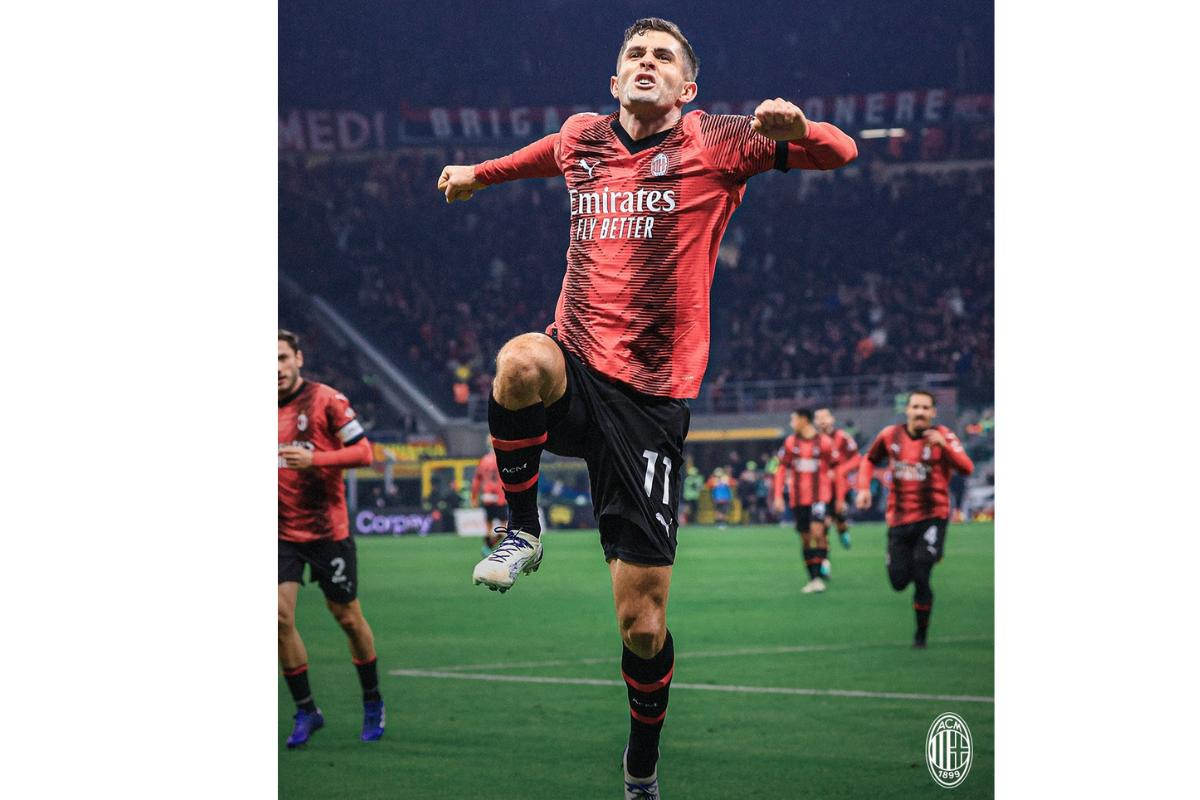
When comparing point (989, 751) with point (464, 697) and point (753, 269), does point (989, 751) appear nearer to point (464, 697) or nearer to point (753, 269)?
point (464, 697)

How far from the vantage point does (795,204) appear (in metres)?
17.3

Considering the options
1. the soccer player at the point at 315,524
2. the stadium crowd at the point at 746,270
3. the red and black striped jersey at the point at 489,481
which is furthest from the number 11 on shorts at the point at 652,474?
the red and black striped jersey at the point at 489,481

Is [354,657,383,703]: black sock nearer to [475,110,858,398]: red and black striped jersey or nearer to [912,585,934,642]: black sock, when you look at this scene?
[475,110,858,398]: red and black striped jersey

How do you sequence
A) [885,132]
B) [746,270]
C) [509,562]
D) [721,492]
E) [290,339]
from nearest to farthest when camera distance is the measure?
1. [509,562]
2. [290,339]
3. [885,132]
4. [746,270]
5. [721,492]

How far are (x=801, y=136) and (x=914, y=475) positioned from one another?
16.8 feet

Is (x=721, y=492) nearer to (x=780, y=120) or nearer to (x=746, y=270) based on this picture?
(x=746, y=270)

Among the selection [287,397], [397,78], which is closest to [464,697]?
[287,397]

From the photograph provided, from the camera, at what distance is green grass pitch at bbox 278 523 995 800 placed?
5812 mm

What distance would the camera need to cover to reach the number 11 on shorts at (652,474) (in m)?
4.28

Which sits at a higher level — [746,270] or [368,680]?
[746,270]

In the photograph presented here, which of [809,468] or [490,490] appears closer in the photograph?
[809,468]

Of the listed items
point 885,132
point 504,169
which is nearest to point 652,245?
point 504,169

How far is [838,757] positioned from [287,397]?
3049 millimetres

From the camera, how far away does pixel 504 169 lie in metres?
4.51
